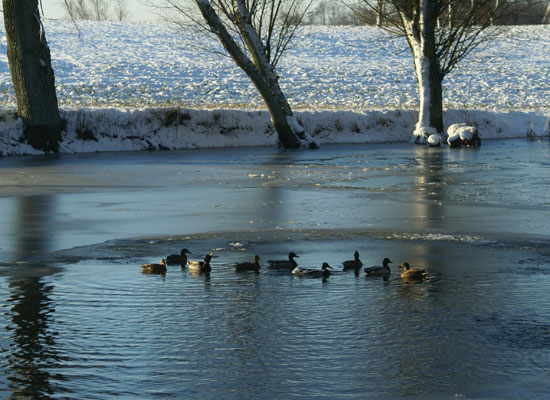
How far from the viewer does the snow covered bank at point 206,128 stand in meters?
28.9

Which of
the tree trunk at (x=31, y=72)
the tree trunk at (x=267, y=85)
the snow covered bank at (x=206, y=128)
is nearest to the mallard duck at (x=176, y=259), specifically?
the snow covered bank at (x=206, y=128)

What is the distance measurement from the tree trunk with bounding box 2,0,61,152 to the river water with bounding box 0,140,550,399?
38.7ft

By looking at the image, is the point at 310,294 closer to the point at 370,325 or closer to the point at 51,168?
the point at 370,325

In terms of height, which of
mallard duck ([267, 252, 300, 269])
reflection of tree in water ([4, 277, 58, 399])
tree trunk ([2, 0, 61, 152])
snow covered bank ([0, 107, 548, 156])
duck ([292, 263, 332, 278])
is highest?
tree trunk ([2, 0, 61, 152])

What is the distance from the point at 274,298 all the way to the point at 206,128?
2400 cm

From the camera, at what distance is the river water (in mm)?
5633

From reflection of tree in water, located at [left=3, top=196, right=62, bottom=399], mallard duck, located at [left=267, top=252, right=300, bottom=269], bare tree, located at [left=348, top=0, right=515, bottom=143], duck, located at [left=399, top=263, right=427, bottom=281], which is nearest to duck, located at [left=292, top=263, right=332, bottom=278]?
mallard duck, located at [left=267, top=252, right=300, bottom=269]

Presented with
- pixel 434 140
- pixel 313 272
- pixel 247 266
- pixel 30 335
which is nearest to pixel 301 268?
pixel 313 272

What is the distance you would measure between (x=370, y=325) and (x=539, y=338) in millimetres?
1238

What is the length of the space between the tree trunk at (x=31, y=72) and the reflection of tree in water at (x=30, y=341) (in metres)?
19.7

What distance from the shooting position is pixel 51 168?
846 inches

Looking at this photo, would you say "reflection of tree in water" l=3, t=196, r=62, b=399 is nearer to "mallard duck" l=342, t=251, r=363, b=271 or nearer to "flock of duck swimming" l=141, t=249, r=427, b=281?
"flock of duck swimming" l=141, t=249, r=427, b=281

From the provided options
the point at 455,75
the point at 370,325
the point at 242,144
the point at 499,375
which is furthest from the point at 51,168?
the point at 455,75

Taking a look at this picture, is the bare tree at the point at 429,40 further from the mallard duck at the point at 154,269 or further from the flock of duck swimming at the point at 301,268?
the mallard duck at the point at 154,269
